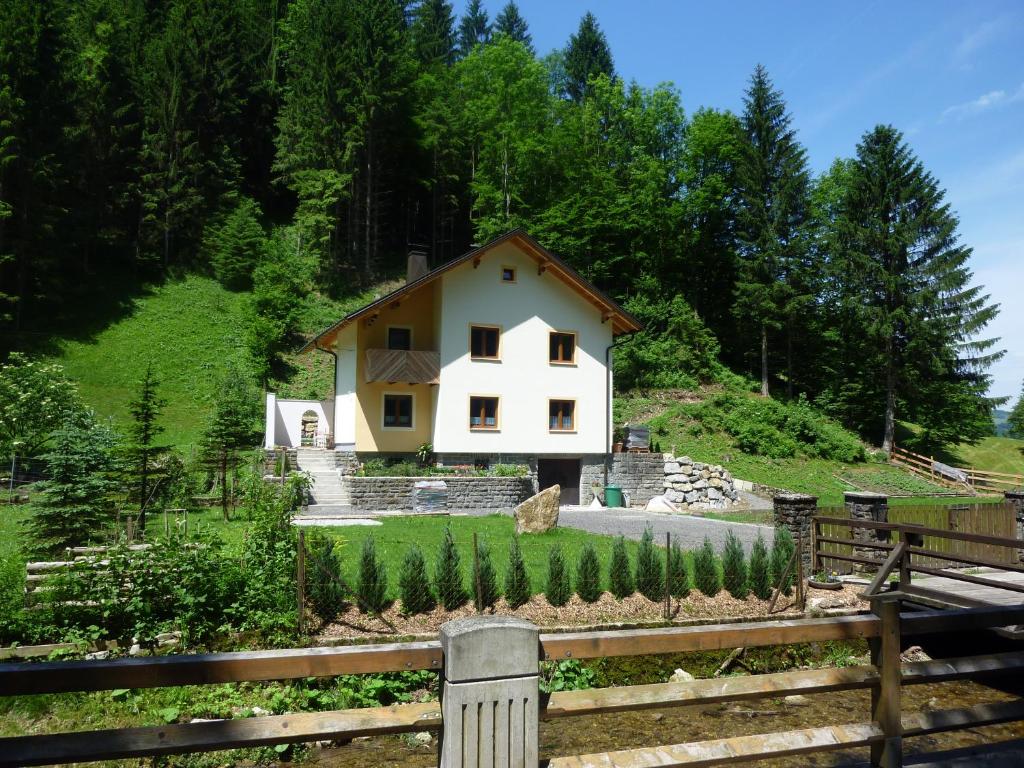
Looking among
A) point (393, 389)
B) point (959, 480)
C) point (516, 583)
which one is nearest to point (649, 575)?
point (516, 583)

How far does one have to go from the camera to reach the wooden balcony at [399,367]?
2444 centimetres

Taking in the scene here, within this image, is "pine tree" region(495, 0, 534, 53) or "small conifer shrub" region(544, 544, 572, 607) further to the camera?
"pine tree" region(495, 0, 534, 53)

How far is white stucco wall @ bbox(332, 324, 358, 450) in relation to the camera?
84.7 feet

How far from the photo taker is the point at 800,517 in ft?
40.9

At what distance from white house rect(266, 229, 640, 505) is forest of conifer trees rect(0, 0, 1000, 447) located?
1009 centimetres

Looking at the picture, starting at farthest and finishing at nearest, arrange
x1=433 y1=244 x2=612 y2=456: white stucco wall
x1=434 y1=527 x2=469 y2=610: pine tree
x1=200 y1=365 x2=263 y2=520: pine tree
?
x1=433 y1=244 x2=612 y2=456: white stucco wall → x1=200 y1=365 x2=263 y2=520: pine tree → x1=434 y1=527 x2=469 y2=610: pine tree

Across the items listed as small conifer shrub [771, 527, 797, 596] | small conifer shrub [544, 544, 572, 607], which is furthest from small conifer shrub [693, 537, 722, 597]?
small conifer shrub [544, 544, 572, 607]

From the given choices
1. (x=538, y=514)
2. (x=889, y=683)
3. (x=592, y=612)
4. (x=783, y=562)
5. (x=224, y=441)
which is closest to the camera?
(x=889, y=683)

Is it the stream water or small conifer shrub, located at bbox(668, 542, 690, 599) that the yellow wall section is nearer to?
small conifer shrub, located at bbox(668, 542, 690, 599)

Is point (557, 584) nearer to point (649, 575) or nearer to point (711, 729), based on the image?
point (649, 575)

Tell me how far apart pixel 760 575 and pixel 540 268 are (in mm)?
17057

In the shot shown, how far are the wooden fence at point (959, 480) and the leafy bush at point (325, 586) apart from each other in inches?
1168

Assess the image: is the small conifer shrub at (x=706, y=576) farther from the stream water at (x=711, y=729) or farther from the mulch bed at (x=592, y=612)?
the stream water at (x=711, y=729)

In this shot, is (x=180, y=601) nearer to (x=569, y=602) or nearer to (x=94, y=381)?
(x=569, y=602)
